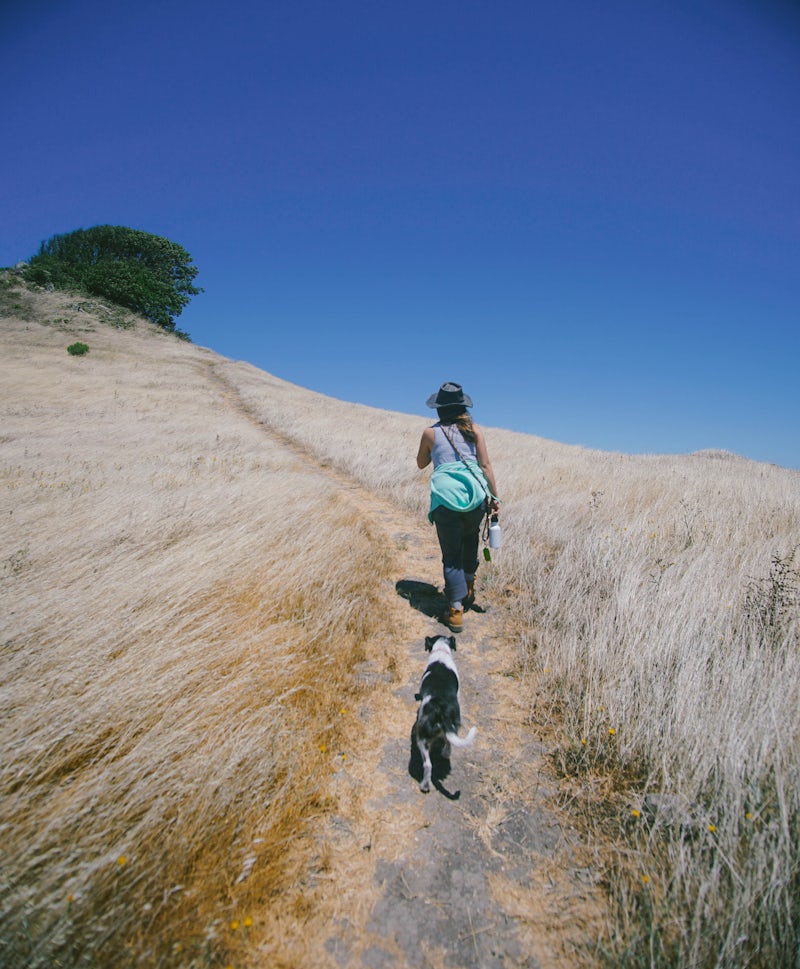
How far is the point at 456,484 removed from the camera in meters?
3.92

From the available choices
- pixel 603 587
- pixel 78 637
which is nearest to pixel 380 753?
pixel 78 637

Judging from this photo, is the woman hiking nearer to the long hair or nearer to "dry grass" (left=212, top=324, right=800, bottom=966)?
the long hair

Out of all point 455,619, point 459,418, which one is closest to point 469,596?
point 455,619

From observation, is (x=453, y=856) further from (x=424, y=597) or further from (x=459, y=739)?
(x=424, y=597)

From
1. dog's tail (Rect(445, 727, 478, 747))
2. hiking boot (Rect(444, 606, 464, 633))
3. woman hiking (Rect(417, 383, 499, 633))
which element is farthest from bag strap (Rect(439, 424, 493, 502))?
dog's tail (Rect(445, 727, 478, 747))

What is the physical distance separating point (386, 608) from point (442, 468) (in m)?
1.74

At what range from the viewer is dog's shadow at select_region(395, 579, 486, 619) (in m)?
4.51

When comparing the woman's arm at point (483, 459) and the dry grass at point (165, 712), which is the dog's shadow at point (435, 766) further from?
the woman's arm at point (483, 459)

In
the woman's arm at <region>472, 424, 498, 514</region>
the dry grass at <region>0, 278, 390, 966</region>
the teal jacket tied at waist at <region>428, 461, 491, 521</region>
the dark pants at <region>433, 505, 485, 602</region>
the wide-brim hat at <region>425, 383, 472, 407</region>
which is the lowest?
the dry grass at <region>0, 278, 390, 966</region>

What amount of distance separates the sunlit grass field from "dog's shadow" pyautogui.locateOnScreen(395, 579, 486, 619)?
324 mm

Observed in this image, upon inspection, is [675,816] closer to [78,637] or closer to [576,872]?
[576,872]

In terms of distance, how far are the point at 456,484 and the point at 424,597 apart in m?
1.68

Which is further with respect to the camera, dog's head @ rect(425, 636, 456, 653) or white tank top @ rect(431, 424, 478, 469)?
white tank top @ rect(431, 424, 478, 469)

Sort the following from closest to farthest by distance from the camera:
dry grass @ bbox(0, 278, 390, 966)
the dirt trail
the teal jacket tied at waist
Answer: dry grass @ bbox(0, 278, 390, 966) → the dirt trail → the teal jacket tied at waist
